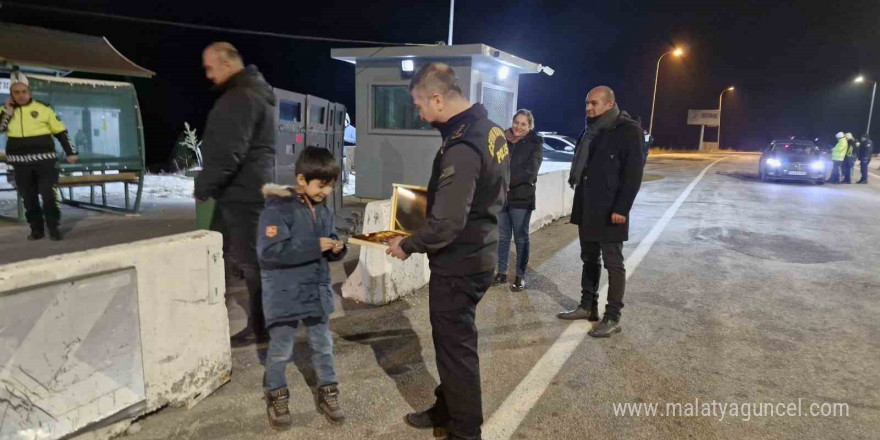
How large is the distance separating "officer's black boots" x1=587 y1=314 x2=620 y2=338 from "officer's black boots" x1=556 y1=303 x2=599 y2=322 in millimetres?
262

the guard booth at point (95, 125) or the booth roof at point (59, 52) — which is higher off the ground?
the booth roof at point (59, 52)

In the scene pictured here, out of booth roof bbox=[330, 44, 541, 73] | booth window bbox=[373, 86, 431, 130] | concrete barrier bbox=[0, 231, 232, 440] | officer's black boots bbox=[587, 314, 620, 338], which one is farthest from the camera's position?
booth window bbox=[373, 86, 431, 130]

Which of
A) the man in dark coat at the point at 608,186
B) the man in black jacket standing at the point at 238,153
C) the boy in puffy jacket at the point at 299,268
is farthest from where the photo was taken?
the man in dark coat at the point at 608,186

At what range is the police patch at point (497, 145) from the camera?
2.73 metres

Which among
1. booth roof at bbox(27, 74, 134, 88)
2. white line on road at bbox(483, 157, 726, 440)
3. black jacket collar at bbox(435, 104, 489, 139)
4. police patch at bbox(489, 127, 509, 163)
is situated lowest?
white line on road at bbox(483, 157, 726, 440)

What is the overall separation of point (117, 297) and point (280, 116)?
481cm

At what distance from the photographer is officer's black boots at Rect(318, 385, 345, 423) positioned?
125 inches

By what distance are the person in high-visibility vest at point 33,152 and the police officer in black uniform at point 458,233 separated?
5.69 metres

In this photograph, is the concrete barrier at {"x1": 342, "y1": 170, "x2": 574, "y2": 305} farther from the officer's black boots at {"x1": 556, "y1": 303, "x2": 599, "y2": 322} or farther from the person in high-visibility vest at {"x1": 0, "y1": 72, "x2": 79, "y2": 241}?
the person in high-visibility vest at {"x1": 0, "y1": 72, "x2": 79, "y2": 241}

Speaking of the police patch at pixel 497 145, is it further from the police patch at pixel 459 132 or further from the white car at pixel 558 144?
the white car at pixel 558 144

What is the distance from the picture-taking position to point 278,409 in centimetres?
315

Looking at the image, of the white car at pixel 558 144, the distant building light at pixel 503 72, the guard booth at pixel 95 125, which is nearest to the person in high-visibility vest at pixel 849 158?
the white car at pixel 558 144

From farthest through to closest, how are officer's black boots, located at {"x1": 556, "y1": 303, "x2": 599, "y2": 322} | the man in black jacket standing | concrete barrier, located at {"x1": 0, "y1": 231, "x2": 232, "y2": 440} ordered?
officer's black boots, located at {"x1": 556, "y1": 303, "x2": 599, "y2": 322} → the man in black jacket standing → concrete barrier, located at {"x1": 0, "y1": 231, "x2": 232, "y2": 440}

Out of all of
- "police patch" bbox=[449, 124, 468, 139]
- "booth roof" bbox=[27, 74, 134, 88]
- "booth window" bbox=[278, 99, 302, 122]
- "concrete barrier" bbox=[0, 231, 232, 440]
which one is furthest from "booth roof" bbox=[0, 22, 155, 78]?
"police patch" bbox=[449, 124, 468, 139]
